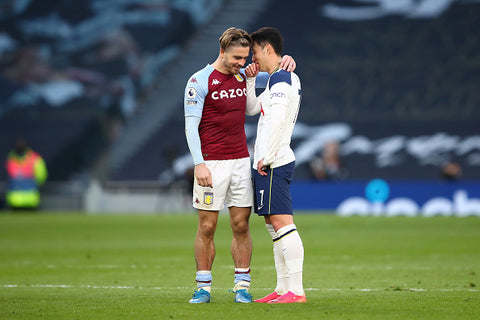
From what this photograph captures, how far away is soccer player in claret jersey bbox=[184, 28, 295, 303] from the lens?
23.0ft

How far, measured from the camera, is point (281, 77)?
7074 millimetres

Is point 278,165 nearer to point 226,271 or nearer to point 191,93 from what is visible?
point 191,93

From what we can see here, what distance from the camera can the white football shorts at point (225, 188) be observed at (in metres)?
7.07

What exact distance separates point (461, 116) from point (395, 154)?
2.71 meters

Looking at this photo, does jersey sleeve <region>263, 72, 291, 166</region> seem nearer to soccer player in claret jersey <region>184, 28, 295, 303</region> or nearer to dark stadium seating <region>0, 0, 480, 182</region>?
soccer player in claret jersey <region>184, 28, 295, 303</region>

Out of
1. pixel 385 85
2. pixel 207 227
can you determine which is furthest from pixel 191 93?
pixel 385 85

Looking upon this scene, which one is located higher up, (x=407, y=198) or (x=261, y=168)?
(x=261, y=168)

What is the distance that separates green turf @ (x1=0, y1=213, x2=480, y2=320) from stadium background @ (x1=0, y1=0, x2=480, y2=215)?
942 centimetres

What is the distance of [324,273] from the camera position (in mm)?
9961

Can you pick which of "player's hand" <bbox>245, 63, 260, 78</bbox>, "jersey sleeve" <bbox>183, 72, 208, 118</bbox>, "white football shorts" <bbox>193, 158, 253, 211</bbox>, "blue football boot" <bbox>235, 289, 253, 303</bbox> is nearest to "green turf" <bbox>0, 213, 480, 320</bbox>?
"blue football boot" <bbox>235, 289, 253, 303</bbox>

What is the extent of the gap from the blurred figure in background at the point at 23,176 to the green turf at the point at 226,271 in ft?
16.0

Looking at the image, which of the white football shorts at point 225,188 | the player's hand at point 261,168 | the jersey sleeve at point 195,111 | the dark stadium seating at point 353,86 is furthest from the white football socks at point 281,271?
the dark stadium seating at point 353,86

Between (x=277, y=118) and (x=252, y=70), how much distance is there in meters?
0.61

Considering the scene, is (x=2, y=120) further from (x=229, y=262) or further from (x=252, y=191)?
(x=252, y=191)
